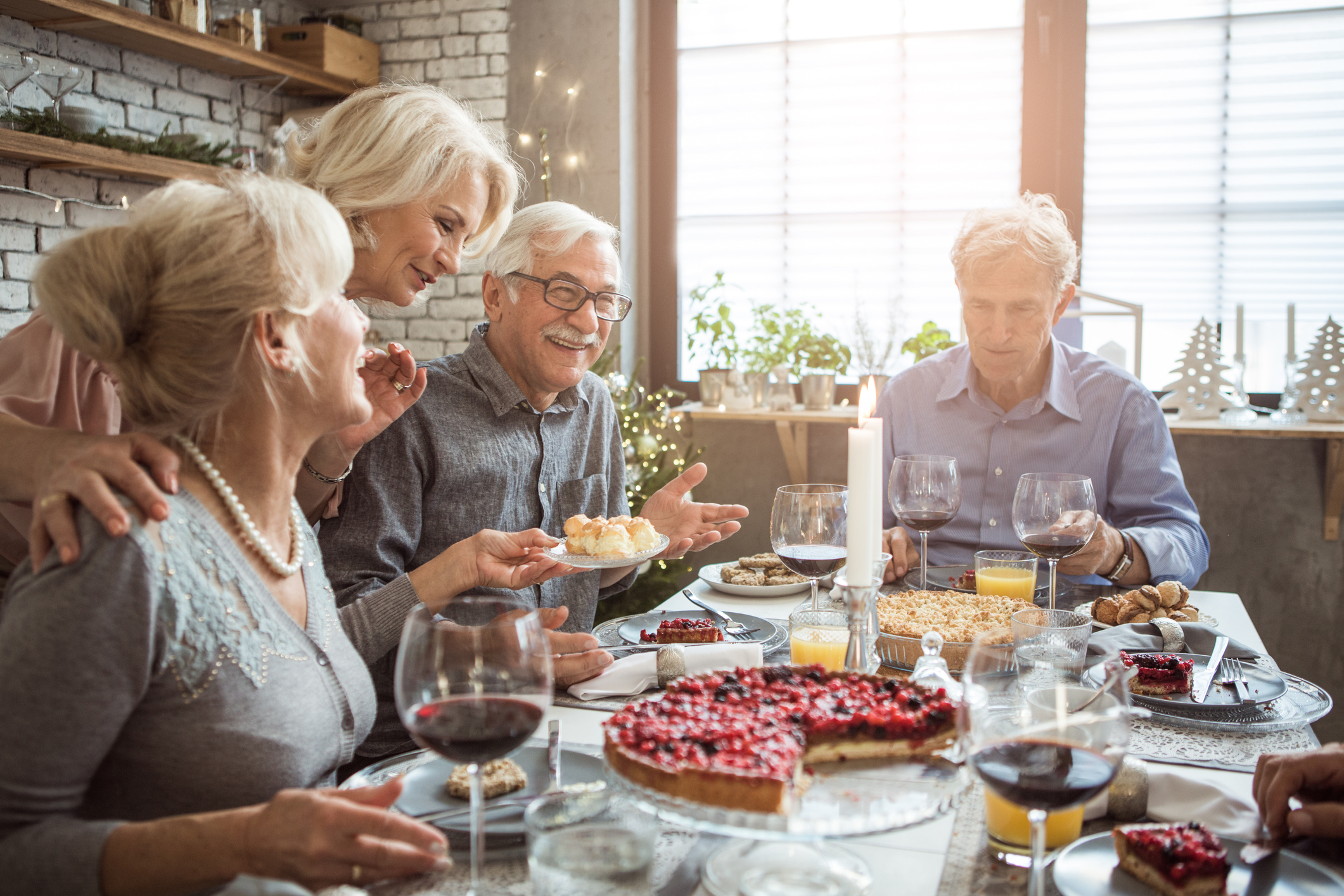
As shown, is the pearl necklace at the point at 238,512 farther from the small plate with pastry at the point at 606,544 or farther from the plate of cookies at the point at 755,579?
the plate of cookies at the point at 755,579

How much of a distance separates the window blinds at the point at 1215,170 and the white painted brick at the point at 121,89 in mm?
3615

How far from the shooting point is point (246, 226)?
3.71 ft

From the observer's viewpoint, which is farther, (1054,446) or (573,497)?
(1054,446)

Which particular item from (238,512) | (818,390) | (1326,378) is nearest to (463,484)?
(238,512)

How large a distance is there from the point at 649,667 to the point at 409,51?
379 centimetres

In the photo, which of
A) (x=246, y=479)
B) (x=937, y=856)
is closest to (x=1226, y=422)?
(x=937, y=856)

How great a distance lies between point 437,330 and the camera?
14.5ft

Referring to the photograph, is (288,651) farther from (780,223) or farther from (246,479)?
(780,223)

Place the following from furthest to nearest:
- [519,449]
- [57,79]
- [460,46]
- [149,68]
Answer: [460,46] < [149,68] < [57,79] < [519,449]

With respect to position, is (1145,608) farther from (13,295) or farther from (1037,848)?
(13,295)

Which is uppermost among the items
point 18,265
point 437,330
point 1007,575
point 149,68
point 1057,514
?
point 149,68

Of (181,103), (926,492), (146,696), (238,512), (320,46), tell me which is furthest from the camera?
(320,46)

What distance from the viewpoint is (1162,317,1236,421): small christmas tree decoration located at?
338 cm

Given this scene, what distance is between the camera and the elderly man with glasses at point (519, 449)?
185 centimetres
